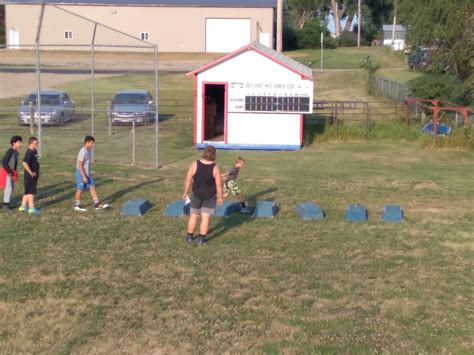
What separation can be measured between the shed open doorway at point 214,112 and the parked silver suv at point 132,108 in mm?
2473

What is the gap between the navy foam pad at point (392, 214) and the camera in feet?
45.3

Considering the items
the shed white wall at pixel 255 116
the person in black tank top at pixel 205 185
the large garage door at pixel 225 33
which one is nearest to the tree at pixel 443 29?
the shed white wall at pixel 255 116

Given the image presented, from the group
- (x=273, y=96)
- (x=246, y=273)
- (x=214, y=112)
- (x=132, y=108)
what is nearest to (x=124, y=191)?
(x=246, y=273)

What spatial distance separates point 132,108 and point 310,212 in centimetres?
1781

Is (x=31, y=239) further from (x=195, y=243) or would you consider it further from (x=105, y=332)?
(x=105, y=332)

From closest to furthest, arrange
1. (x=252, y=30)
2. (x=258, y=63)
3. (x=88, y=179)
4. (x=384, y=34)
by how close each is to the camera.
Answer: (x=88, y=179)
(x=258, y=63)
(x=252, y=30)
(x=384, y=34)

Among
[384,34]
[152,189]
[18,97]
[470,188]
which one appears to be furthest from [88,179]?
[384,34]

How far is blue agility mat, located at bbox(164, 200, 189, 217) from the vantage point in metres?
13.8

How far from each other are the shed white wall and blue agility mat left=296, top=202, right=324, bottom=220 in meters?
11.9

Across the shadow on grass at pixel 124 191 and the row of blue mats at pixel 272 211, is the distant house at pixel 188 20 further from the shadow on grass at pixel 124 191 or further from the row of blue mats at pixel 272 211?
the row of blue mats at pixel 272 211

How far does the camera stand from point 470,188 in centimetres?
1777

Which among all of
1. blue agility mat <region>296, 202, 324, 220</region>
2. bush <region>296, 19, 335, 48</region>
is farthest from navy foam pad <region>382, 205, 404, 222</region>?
bush <region>296, 19, 335, 48</region>

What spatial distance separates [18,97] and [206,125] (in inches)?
514

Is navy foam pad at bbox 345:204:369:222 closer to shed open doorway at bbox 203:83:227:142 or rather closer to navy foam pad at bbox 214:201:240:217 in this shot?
navy foam pad at bbox 214:201:240:217
